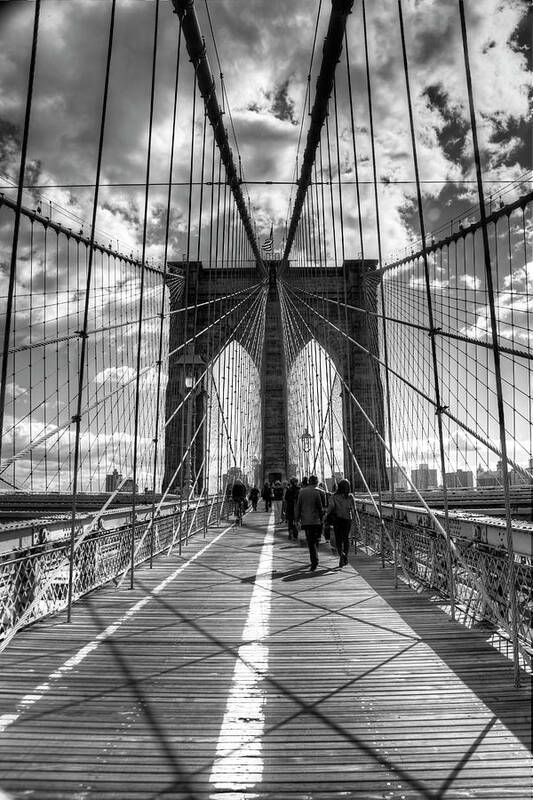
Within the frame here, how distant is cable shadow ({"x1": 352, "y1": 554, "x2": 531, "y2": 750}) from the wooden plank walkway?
0.01 metres

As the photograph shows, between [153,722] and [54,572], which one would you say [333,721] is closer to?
[153,722]

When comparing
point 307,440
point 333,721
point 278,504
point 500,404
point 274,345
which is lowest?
point 333,721

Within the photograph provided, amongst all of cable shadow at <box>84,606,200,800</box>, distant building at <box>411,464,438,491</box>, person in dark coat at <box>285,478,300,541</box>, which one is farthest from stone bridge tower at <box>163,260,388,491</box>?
cable shadow at <box>84,606,200,800</box>

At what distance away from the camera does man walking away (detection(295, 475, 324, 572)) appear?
5.94m

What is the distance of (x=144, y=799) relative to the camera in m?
1.67

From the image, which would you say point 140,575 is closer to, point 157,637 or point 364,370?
point 157,637

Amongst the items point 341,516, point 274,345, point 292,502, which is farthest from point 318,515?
point 274,345

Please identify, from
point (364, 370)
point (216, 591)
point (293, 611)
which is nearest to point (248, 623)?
point (293, 611)

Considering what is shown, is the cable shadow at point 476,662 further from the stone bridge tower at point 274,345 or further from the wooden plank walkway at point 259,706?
the stone bridge tower at point 274,345

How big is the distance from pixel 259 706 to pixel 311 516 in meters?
3.69

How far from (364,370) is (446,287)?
12025 mm

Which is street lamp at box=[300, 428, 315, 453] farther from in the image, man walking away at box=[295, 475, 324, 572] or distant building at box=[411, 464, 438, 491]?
man walking away at box=[295, 475, 324, 572]

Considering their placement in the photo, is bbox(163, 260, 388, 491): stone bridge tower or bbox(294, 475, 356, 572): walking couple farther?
bbox(163, 260, 388, 491): stone bridge tower

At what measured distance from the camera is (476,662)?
2875 millimetres
